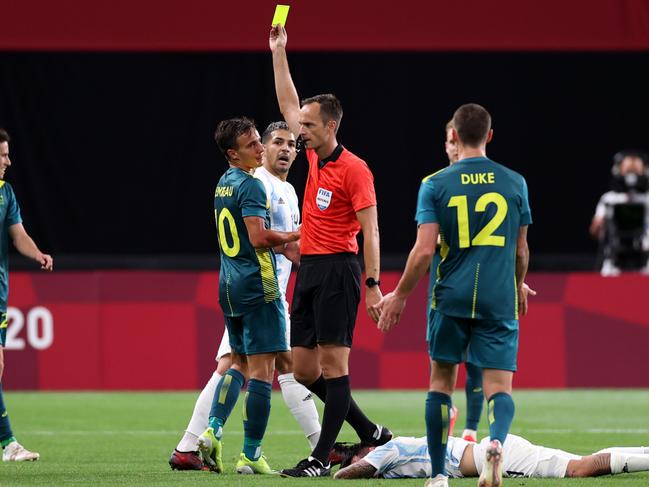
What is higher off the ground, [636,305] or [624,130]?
[624,130]

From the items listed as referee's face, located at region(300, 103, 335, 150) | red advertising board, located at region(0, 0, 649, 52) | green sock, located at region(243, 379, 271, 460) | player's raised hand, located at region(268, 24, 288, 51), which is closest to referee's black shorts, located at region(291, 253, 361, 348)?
green sock, located at region(243, 379, 271, 460)

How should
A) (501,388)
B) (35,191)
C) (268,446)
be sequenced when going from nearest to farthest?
(501,388), (268,446), (35,191)

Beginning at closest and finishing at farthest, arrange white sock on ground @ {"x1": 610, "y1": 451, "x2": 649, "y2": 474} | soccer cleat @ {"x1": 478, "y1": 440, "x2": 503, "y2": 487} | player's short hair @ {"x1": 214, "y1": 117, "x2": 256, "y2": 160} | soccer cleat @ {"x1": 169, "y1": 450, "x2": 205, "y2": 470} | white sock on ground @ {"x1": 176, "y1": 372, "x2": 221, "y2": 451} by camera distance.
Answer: soccer cleat @ {"x1": 478, "y1": 440, "x2": 503, "y2": 487} → white sock on ground @ {"x1": 610, "y1": 451, "x2": 649, "y2": 474} → player's short hair @ {"x1": 214, "y1": 117, "x2": 256, "y2": 160} → soccer cleat @ {"x1": 169, "y1": 450, "x2": 205, "y2": 470} → white sock on ground @ {"x1": 176, "y1": 372, "x2": 221, "y2": 451}

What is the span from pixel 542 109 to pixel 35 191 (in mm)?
6794

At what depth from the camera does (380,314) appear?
23.2 ft

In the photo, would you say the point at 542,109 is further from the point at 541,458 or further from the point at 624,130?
the point at 541,458

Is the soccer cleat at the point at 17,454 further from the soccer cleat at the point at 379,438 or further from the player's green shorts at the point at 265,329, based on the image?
the soccer cleat at the point at 379,438

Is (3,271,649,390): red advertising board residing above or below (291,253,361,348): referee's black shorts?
below

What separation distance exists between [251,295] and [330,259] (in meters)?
0.52

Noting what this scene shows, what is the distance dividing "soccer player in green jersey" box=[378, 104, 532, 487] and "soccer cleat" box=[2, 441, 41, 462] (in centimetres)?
314

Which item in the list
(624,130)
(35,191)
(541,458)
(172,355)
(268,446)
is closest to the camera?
(541,458)

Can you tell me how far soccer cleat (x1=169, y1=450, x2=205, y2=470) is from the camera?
27.5 feet

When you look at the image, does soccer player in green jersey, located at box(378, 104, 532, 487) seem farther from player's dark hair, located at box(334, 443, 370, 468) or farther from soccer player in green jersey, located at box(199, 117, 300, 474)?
player's dark hair, located at box(334, 443, 370, 468)

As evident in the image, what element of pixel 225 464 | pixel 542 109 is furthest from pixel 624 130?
pixel 225 464
